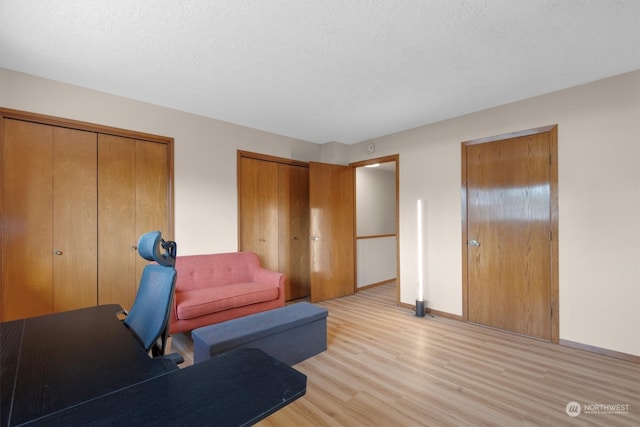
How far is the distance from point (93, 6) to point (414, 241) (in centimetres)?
387

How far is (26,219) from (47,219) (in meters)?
0.13

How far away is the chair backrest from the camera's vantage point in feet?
4.36

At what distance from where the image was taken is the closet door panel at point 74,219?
268cm

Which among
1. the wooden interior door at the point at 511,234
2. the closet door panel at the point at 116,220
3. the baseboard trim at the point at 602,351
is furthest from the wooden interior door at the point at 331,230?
the baseboard trim at the point at 602,351

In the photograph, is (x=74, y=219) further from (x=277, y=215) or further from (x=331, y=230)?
(x=331, y=230)

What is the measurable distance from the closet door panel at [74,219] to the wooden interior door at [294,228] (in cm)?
225

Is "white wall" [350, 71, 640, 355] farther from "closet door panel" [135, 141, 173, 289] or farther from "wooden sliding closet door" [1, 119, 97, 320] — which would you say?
"wooden sliding closet door" [1, 119, 97, 320]

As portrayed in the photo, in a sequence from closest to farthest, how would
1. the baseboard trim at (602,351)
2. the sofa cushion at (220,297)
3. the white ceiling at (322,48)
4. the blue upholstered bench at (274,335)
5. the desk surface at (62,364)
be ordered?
the desk surface at (62,364) → the white ceiling at (322,48) → the blue upholstered bench at (274,335) → the baseboard trim at (602,351) → the sofa cushion at (220,297)

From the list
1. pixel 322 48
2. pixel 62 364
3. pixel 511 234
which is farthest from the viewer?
pixel 511 234

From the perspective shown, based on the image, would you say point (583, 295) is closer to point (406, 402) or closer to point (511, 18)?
point (406, 402)

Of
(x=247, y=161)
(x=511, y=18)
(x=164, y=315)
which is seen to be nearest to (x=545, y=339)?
(x=511, y=18)

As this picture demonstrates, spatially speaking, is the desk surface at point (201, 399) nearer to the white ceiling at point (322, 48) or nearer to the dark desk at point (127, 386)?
the dark desk at point (127, 386)

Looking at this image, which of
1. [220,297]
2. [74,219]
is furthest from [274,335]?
[74,219]

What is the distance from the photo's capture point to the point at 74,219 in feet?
9.03
